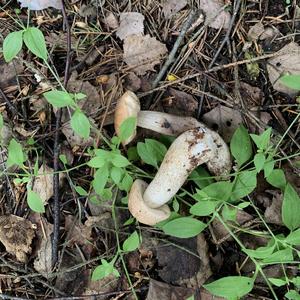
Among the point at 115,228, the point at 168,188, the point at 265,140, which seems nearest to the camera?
the point at 265,140

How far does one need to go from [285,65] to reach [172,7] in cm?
79

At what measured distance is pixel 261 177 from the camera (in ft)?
9.45

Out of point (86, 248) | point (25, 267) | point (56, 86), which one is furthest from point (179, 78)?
point (25, 267)

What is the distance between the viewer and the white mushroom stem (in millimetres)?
2609

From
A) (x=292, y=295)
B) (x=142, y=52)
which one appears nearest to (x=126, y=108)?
(x=142, y=52)

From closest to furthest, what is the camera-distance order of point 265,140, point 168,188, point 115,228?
1. point 265,140
2. point 168,188
3. point 115,228

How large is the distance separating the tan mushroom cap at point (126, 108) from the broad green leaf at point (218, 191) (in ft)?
1.78

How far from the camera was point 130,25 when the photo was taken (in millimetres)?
3010

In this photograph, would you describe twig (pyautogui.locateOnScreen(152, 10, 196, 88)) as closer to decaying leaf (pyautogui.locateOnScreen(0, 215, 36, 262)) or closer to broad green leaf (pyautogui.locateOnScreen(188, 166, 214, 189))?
broad green leaf (pyautogui.locateOnScreen(188, 166, 214, 189))

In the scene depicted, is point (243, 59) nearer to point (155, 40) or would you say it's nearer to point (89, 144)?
point (155, 40)

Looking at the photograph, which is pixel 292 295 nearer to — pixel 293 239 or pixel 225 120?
pixel 293 239

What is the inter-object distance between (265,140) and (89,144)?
3.61 ft

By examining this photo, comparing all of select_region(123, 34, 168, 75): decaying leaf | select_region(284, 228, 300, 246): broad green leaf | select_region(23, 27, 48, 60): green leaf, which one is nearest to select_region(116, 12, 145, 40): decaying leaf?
select_region(123, 34, 168, 75): decaying leaf

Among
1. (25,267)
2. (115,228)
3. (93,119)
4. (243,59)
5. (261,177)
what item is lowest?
(25,267)
